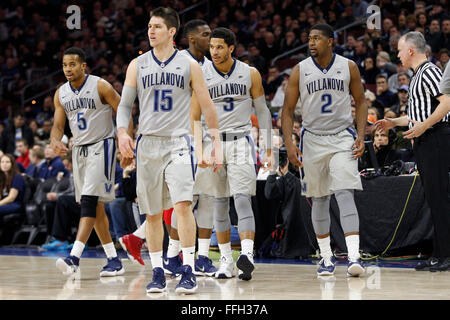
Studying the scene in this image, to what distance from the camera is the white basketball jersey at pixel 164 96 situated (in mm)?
5023

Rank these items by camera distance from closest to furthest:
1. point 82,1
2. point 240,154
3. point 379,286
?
point 379,286 → point 240,154 → point 82,1

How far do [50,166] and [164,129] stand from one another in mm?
7186

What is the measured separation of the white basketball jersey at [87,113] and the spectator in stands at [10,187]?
4913mm

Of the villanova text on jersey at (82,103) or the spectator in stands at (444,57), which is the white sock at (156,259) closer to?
the villanova text on jersey at (82,103)

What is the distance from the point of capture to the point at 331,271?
617 cm

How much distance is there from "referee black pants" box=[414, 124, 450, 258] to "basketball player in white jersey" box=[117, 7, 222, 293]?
7.92 feet

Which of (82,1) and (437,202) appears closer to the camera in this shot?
(437,202)

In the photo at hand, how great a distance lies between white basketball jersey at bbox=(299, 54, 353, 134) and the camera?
6277 millimetres

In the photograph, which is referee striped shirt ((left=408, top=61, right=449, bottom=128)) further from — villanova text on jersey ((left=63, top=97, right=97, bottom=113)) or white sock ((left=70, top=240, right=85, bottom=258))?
white sock ((left=70, top=240, right=85, bottom=258))

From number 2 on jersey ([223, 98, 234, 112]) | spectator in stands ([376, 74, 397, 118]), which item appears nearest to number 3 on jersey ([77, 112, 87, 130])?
number 2 on jersey ([223, 98, 234, 112])
